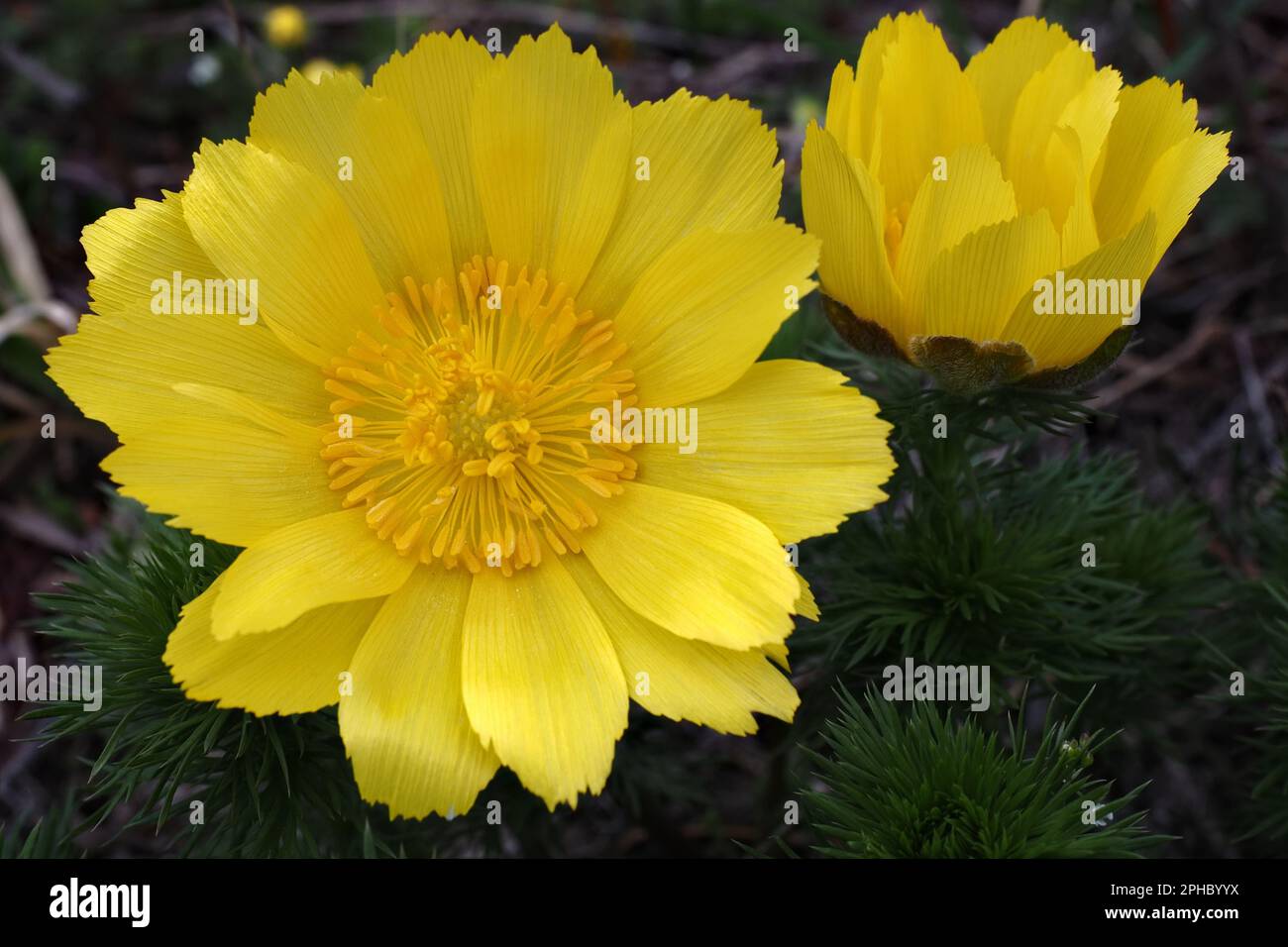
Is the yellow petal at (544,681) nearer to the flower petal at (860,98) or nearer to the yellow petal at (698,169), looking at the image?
the yellow petal at (698,169)

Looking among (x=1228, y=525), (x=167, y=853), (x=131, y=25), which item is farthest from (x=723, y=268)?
(x=131, y=25)

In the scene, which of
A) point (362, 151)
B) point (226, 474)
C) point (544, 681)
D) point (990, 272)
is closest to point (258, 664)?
point (226, 474)

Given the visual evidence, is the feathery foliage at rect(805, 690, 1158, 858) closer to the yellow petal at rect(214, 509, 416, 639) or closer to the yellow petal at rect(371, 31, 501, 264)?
the yellow petal at rect(214, 509, 416, 639)

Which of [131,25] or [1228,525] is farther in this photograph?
[131,25]

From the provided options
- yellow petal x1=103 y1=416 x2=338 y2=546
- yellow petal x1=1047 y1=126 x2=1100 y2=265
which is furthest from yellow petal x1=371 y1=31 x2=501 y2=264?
yellow petal x1=1047 y1=126 x2=1100 y2=265

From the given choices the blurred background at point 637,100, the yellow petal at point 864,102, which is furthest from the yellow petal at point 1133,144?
the blurred background at point 637,100

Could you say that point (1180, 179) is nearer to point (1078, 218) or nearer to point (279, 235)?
point (1078, 218)

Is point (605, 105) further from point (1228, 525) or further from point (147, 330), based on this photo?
point (1228, 525)
